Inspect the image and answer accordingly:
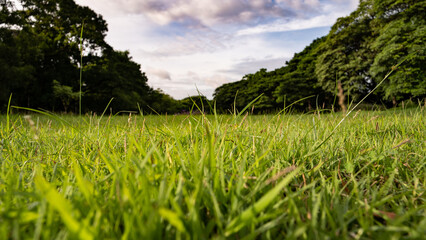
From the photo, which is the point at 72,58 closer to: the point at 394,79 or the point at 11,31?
the point at 11,31

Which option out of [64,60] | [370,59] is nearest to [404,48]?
[370,59]

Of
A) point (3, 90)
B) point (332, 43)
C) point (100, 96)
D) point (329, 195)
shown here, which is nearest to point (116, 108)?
point (100, 96)

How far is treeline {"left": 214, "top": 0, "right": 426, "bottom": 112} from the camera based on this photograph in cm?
1905

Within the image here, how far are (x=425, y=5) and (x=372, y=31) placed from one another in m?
5.33

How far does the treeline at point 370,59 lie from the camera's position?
62.5 feet

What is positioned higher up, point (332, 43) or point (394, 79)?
point (332, 43)

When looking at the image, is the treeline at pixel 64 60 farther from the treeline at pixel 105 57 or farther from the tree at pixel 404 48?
the tree at pixel 404 48

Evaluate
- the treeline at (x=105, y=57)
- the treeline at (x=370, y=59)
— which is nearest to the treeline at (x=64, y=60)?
the treeline at (x=105, y=57)

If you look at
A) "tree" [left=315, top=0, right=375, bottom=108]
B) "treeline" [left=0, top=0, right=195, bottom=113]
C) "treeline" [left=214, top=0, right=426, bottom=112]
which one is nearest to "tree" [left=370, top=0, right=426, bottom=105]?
"treeline" [left=214, top=0, right=426, bottom=112]

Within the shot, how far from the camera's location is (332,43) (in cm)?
2634

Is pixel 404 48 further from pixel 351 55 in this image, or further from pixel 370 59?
pixel 351 55

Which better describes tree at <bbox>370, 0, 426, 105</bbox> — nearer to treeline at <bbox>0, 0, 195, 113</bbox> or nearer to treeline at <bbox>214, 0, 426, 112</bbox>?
treeline at <bbox>214, 0, 426, 112</bbox>

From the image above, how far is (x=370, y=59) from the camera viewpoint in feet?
77.1

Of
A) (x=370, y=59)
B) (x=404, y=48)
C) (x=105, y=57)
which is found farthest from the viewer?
(x=105, y=57)
